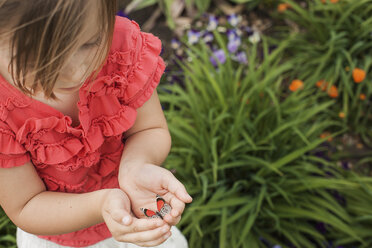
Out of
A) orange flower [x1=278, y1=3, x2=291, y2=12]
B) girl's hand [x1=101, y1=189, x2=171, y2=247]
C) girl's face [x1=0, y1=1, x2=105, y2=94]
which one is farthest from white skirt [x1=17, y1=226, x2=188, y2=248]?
orange flower [x1=278, y1=3, x2=291, y2=12]

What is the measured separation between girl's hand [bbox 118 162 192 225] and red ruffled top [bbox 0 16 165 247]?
100mm

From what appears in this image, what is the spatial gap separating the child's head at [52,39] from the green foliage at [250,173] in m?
0.91

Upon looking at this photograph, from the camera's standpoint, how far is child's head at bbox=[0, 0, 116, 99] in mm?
569

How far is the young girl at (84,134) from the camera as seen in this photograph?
640 mm

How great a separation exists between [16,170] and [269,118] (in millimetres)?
1204

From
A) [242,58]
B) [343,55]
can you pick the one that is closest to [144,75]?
[242,58]

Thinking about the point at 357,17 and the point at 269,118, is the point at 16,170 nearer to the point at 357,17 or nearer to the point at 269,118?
the point at 269,118

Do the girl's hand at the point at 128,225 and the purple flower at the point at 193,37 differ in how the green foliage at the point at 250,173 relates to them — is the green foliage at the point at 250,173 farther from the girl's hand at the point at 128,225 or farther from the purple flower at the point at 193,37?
the girl's hand at the point at 128,225

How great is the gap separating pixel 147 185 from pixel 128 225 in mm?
128

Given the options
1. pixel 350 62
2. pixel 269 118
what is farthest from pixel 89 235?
pixel 350 62

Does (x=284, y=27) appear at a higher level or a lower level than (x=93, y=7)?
lower

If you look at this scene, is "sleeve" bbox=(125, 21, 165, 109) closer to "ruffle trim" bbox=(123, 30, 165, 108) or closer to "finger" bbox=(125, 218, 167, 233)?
"ruffle trim" bbox=(123, 30, 165, 108)

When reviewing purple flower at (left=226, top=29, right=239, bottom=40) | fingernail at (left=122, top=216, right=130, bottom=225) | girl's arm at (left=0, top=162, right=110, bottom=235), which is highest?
fingernail at (left=122, top=216, right=130, bottom=225)

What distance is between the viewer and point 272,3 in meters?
2.64
